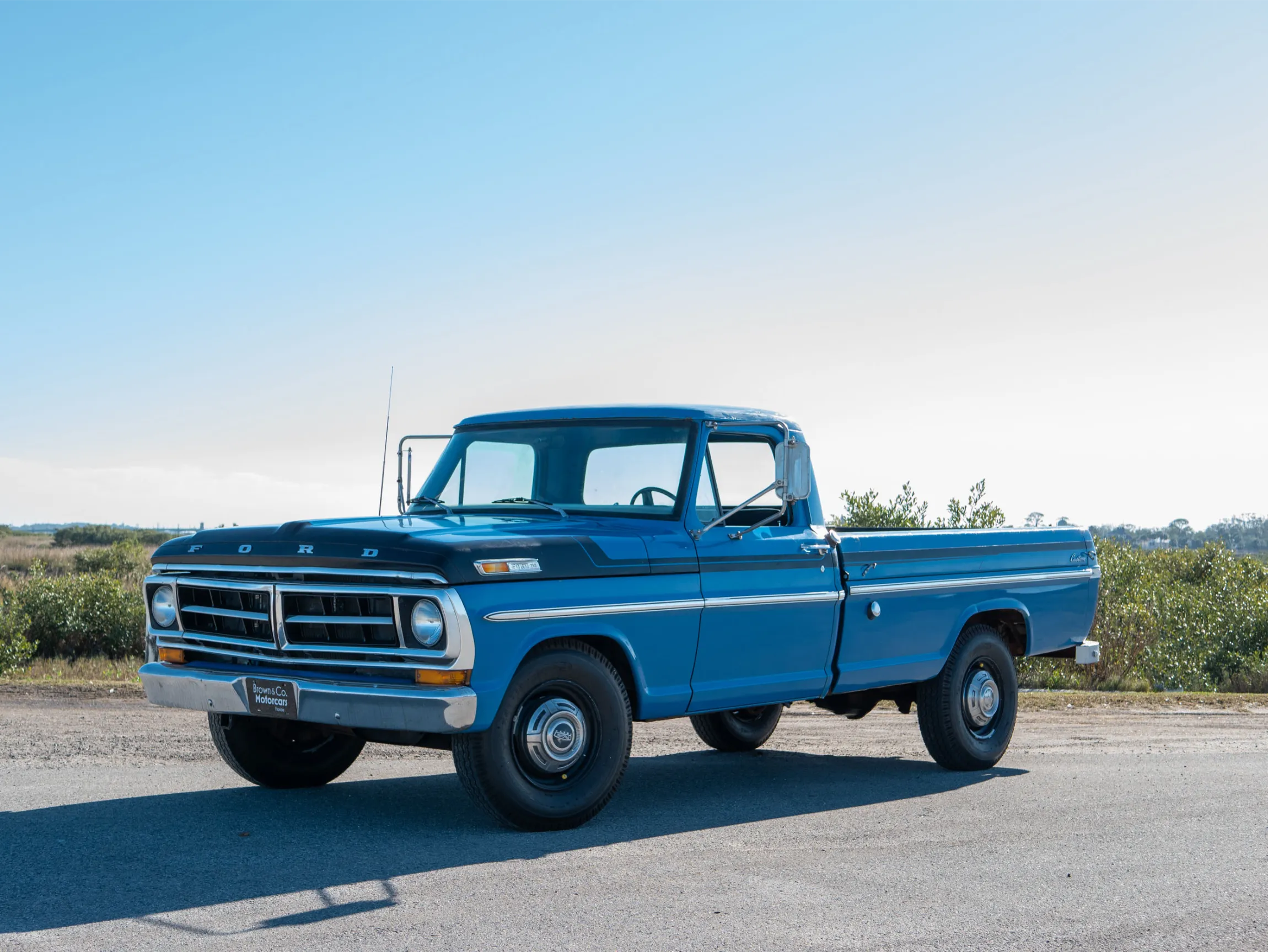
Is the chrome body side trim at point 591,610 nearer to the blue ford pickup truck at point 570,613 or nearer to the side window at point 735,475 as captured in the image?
the blue ford pickup truck at point 570,613

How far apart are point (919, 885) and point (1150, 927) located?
1.00 meters

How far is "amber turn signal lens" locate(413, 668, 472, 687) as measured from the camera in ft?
21.1

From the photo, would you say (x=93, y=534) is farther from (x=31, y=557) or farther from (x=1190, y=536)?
(x=1190, y=536)

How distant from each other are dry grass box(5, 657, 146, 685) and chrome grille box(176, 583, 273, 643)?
301 inches

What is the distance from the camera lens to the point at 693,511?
7.77m

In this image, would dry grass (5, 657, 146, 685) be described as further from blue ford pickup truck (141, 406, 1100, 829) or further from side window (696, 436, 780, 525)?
side window (696, 436, 780, 525)

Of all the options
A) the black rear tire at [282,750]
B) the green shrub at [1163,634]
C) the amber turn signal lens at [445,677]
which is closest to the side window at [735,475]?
the amber turn signal lens at [445,677]

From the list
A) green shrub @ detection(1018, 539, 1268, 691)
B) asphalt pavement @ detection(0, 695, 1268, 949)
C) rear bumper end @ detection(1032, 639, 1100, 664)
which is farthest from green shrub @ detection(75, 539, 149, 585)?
rear bumper end @ detection(1032, 639, 1100, 664)

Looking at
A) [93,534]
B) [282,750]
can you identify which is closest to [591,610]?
[282,750]

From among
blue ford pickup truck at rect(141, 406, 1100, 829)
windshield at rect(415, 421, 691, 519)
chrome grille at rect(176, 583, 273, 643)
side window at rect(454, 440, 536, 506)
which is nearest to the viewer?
blue ford pickup truck at rect(141, 406, 1100, 829)

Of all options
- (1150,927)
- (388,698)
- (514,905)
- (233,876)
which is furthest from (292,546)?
(1150,927)

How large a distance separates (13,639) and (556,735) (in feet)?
49.2

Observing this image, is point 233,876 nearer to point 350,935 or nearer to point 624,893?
point 350,935

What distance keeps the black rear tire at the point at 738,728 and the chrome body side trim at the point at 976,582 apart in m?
1.71
